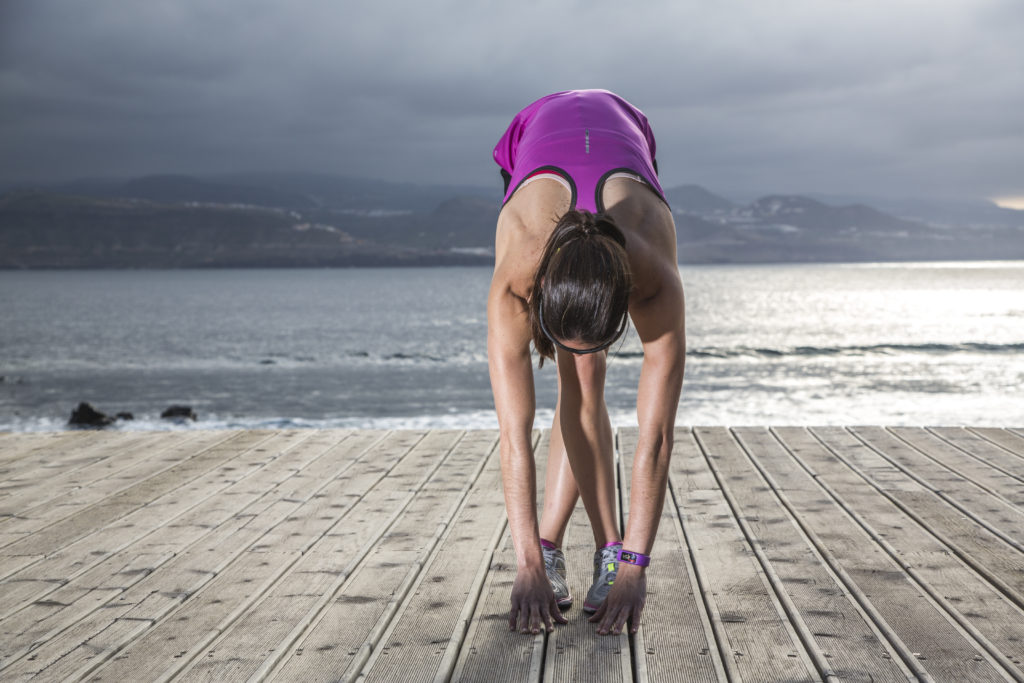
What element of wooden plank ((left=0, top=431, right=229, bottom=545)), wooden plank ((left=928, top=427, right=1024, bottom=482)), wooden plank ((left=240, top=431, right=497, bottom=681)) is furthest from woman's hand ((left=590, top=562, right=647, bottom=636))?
wooden plank ((left=928, top=427, right=1024, bottom=482))

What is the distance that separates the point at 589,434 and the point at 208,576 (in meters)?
1.17

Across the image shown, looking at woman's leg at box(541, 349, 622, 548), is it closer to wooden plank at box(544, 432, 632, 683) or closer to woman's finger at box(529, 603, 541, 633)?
wooden plank at box(544, 432, 632, 683)

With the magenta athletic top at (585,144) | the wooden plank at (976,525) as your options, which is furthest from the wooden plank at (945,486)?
the magenta athletic top at (585,144)

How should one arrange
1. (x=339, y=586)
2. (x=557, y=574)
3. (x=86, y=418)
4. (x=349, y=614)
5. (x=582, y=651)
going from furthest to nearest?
(x=86, y=418), (x=339, y=586), (x=557, y=574), (x=349, y=614), (x=582, y=651)

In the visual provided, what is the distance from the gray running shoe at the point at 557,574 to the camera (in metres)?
2.19

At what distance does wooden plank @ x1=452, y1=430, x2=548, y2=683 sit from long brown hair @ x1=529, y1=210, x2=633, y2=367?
72 cm

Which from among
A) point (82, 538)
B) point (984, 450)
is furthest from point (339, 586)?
point (984, 450)

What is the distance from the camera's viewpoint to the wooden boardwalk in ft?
6.11

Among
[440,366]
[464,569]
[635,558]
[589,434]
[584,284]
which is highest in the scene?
[584,284]

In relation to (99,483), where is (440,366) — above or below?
below

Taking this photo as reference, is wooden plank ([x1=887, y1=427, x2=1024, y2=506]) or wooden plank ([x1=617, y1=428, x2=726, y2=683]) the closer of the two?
wooden plank ([x1=617, y1=428, x2=726, y2=683])

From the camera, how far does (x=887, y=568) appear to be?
2.43 m

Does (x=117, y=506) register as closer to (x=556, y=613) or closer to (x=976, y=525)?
(x=556, y=613)

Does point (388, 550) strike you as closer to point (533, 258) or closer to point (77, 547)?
point (77, 547)
